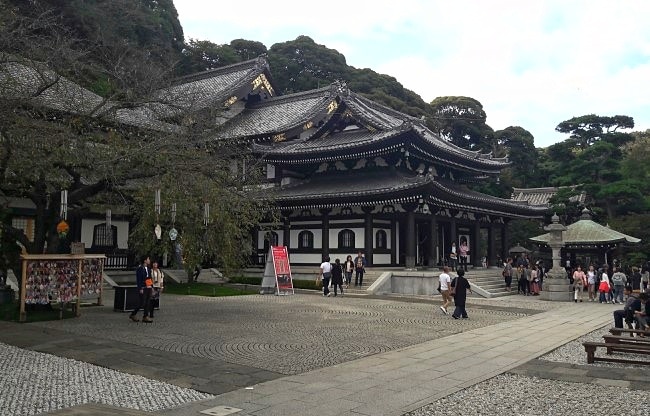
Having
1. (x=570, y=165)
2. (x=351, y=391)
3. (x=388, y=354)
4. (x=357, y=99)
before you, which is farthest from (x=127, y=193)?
(x=570, y=165)

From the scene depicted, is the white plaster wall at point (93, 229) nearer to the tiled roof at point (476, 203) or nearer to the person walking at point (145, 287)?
the person walking at point (145, 287)

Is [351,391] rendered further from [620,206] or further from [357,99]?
[620,206]

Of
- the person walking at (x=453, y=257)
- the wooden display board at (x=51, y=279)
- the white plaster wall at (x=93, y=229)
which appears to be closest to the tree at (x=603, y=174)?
the person walking at (x=453, y=257)

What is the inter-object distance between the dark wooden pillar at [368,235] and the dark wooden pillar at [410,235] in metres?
2.06

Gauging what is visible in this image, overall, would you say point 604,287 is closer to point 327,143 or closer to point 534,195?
point 327,143

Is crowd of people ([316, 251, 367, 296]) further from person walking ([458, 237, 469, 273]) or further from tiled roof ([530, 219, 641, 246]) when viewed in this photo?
tiled roof ([530, 219, 641, 246])

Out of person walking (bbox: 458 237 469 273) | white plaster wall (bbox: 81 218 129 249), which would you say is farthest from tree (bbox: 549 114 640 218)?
white plaster wall (bbox: 81 218 129 249)

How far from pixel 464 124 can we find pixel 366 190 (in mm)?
47910

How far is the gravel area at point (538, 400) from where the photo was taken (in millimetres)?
7512

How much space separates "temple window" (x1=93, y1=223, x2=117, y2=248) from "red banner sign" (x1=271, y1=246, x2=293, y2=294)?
36.4 feet

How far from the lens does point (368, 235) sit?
3008 centimetres

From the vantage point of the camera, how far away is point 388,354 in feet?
37.5

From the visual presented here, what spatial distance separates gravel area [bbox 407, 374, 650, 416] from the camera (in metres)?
7.51

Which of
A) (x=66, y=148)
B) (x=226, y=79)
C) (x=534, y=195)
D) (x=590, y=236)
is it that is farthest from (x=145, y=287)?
(x=534, y=195)
